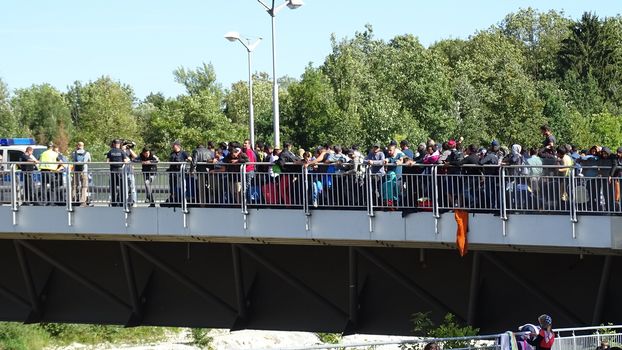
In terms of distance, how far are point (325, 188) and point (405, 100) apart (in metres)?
50.2

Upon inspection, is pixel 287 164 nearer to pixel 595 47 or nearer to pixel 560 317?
pixel 560 317

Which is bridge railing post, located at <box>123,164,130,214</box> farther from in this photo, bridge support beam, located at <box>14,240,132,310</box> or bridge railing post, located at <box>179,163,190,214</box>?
bridge support beam, located at <box>14,240,132,310</box>

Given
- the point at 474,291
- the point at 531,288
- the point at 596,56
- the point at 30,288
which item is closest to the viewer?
the point at 531,288

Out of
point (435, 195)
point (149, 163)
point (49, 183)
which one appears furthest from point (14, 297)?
point (435, 195)

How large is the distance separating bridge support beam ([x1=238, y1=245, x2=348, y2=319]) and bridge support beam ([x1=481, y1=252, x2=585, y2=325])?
11.4 feet

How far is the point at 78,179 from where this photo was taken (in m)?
26.5

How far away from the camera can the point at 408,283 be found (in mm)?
24750

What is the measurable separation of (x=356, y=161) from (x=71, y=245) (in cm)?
715

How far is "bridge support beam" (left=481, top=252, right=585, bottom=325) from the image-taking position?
2369 centimetres

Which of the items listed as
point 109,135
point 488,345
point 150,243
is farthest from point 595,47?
point 488,345

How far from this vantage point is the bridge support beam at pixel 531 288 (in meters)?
23.7

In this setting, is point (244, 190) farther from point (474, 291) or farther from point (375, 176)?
point (474, 291)

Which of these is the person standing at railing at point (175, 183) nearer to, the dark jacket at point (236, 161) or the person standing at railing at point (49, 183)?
the dark jacket at point (236, 161)

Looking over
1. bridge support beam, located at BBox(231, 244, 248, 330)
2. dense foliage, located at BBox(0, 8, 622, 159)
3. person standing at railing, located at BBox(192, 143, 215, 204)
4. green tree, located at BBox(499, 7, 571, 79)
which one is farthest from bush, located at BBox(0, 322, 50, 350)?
green tree, located at BBox(499, 7, 571, 79)
